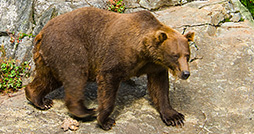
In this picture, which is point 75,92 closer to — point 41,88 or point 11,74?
point 41,88

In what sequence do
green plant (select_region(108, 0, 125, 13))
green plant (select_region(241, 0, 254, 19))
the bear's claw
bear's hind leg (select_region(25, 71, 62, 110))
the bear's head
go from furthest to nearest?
green plant (select_region(241, 0, 254, 19))
green plant (select_region(108, 0, 125, 13))
bear's hind leg (select_region(25, 71, 62, 110))
the bear's claw
the bear's head

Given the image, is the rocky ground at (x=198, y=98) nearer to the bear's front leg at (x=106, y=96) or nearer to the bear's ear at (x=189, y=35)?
the bear's front leg at (x=106, y=96)

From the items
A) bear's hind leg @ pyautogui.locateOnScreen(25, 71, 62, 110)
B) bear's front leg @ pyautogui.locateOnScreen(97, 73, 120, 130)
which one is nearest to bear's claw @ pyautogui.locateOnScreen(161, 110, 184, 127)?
bear's front leg @ pyautogui.locateOnScreen(97, 73, 120, 130)

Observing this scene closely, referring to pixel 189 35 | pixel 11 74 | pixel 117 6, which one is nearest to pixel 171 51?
pixel 189 35

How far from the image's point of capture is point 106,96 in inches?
185

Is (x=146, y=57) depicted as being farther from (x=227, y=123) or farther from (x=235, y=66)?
(x=235, y=66)

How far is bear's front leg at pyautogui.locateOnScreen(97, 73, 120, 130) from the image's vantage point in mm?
4672

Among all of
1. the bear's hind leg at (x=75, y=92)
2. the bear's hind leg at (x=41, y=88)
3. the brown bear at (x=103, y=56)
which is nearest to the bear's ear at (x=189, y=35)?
the brown bear at (x=103, y=56)

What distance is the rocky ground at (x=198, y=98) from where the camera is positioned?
480 centimetres

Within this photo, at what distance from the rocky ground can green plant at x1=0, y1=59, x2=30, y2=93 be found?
0.40m

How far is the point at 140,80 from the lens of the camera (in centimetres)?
614

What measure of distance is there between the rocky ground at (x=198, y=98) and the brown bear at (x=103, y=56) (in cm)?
25

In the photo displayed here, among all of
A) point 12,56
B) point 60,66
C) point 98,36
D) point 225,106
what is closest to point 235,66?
point 225,106

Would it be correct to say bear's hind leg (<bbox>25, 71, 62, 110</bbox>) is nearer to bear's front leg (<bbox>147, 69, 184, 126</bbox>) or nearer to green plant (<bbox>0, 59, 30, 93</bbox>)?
green plant (<bbox>0, 59, 30, 93</bbox>)
